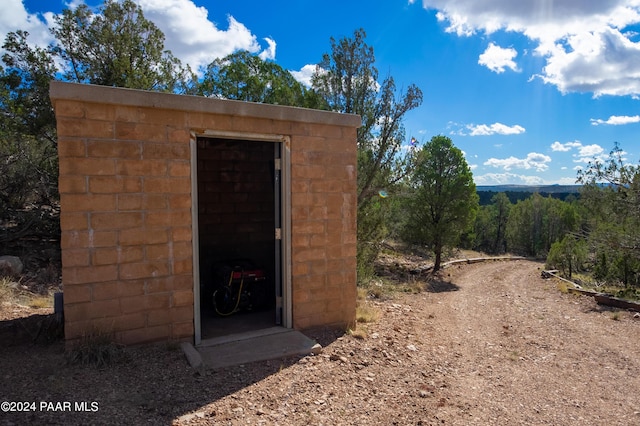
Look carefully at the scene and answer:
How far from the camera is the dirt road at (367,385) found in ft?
10.2

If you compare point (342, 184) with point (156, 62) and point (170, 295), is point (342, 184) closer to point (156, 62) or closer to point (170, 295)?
point (170, 295)

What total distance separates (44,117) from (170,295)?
732 centimetres

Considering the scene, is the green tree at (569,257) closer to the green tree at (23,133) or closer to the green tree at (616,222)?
the green tree at (616,222)

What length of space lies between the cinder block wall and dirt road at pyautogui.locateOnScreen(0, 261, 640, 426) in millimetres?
443

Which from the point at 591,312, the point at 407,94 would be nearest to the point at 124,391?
the point at 591,312

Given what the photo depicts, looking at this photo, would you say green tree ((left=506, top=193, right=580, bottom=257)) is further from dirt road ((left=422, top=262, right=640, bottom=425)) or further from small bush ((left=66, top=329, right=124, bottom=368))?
small bush ((left=66, top=329, right=124, bottom=368))

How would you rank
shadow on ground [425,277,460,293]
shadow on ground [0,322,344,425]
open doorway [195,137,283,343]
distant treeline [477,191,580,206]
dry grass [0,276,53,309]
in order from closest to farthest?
1. shadow on ground [0,322,344,425]
2. open doorway [195,137,283,343]
3. dry grass [0,276,53,309]
4. shadow on ground [425,277,460,293]
5. distant treeline [477,191,580,206]

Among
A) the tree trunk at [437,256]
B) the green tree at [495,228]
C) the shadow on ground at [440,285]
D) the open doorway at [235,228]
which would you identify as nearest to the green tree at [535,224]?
the green tree at [495,228]

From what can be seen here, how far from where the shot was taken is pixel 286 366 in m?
4.02

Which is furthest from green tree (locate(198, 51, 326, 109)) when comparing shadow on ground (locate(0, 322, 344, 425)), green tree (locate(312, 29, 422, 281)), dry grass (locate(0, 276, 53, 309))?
shadow on ground (locate(0, 322, 344, 425))

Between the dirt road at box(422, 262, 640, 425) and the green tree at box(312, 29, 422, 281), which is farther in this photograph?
the green tree at box(312, 29, 422, 281)

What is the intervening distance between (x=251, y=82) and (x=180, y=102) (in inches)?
361

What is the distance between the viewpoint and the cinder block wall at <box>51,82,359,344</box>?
3645 mm

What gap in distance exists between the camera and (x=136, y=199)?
389cm
